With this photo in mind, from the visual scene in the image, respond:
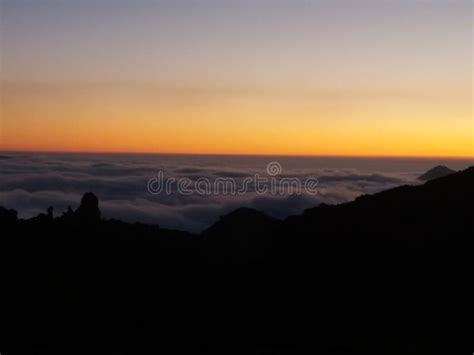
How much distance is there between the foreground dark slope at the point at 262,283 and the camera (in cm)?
3662

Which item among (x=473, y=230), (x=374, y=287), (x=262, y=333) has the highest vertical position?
(x=473, y=230)

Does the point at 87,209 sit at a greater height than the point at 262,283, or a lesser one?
greater

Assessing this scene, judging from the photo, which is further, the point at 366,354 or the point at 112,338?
the point at 112,338

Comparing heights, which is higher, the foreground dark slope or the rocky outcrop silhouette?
the rocky outcrop silhouette

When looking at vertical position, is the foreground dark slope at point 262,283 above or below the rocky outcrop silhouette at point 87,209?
below

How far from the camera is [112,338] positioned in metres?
37.1

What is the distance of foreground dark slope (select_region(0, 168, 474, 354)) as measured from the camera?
1442 inches

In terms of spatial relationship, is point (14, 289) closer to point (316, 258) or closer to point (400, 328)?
point (316, 258)

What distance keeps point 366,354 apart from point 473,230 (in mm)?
16222

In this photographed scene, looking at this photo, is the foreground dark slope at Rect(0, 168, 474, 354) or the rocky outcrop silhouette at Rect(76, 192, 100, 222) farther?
the rocky outcrop silhouette at Rect(76, 192, 100, 222)

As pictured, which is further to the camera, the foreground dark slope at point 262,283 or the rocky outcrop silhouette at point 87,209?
the rocky outcrop silhouette at point 87,209

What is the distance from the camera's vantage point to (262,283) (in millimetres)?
46719

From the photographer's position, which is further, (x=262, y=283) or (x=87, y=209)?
(x=87, y=209)

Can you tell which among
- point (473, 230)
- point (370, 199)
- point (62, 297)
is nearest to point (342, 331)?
point (473, 230)
